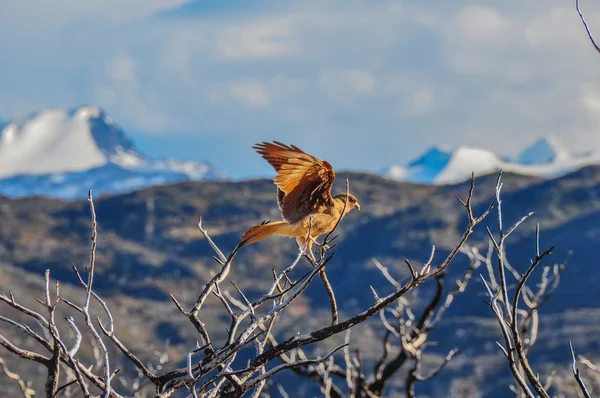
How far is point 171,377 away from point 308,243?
7.51ft

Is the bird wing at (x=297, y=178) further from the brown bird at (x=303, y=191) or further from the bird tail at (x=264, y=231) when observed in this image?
the bird tail at (x=264, y=231)

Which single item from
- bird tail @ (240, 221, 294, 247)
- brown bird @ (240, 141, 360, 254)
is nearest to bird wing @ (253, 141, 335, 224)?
brown bird @ (240, 141, 360, 254)

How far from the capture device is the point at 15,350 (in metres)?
5.06

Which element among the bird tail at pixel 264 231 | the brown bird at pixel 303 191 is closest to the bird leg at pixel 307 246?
the brown bird at pixel 303 191

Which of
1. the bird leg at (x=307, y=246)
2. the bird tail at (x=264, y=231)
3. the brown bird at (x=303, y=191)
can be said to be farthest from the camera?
the brown bird at (x=303, y=191)

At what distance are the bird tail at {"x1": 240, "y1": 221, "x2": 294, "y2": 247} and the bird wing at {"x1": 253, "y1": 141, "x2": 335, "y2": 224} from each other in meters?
0.33

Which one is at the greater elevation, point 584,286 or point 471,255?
point 471,255

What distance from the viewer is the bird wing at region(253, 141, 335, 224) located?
801 centimetres

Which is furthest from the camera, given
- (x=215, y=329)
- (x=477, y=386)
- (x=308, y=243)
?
(x=215, y=329)

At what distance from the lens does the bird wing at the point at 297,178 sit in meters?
8.01

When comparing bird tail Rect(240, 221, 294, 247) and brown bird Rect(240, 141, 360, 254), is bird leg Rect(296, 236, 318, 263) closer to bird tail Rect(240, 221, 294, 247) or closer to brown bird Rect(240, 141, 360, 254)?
brown bird Rect(240, 141, 360, 254)

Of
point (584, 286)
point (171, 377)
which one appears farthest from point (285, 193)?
point (584, 286)

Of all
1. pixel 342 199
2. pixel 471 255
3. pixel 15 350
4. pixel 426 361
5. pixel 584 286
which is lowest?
pixel 584 286

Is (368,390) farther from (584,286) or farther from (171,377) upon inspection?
(584,286)
